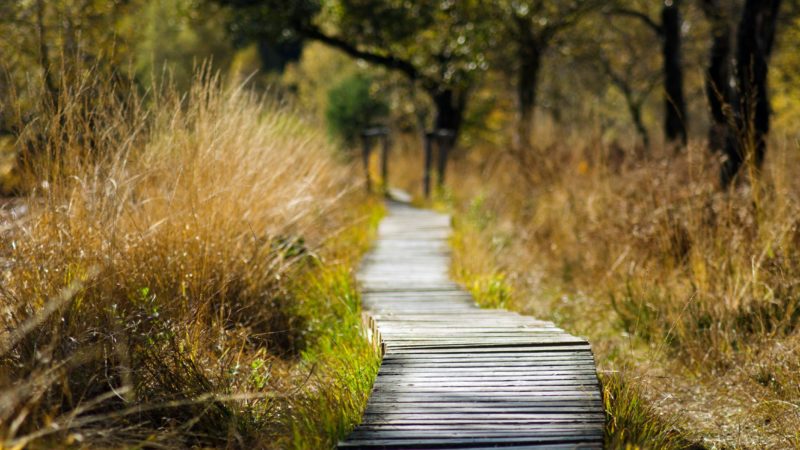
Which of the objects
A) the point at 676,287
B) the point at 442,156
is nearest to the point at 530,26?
the point at 442,156

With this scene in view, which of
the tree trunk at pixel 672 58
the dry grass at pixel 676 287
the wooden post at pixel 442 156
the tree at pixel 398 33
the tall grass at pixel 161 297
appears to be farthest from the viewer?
the tree at pixel 398 33

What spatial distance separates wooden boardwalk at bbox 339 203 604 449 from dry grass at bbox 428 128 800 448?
7.1 inches

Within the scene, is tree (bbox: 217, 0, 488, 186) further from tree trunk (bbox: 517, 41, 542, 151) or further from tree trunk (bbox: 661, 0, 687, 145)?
tree trunk (bbox: 661, 0, 687, 145)

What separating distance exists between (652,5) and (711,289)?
10.8 metres

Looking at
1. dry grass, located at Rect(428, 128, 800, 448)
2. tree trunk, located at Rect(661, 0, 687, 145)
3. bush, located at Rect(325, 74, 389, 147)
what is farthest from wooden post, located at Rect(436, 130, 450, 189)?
bush, located at Rect(325, 74, 389, 147)

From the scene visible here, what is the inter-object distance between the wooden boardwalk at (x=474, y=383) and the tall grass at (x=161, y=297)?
18cm

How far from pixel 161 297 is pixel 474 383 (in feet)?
4.89

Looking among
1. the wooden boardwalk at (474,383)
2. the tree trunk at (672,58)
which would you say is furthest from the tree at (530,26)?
the wooden boardwalk at (474,383)

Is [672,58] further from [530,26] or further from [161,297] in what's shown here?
[161,297]

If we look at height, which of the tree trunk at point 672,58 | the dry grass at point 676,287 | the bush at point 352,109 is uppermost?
the tree trunk at point 672,58

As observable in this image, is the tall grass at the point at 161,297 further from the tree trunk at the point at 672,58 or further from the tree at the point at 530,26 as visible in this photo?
the tree trunk at the point at 672,58

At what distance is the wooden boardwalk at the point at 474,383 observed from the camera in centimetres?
271

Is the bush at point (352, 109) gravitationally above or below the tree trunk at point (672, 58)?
below

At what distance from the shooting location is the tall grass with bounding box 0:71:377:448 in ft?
9.33
